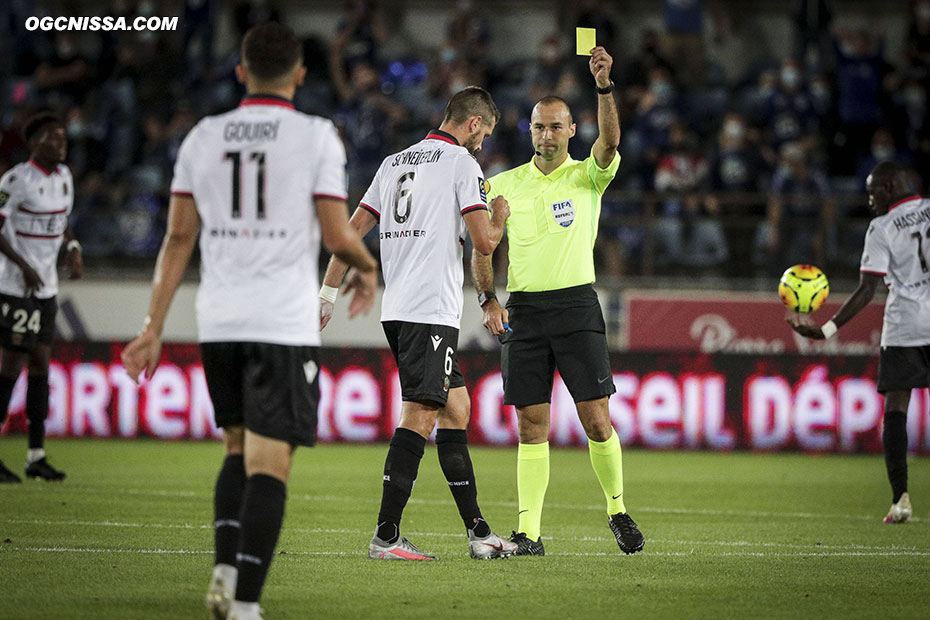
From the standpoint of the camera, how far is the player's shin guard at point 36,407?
37.3ft

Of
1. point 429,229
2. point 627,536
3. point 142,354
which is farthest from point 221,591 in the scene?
point 627,536

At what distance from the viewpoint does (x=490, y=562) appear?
722cm

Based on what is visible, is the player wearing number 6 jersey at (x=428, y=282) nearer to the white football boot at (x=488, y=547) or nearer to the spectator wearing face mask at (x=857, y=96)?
the white football boot at (x=488, y=547)

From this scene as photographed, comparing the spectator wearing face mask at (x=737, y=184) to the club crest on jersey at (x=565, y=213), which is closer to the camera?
the club crest on jersey at (x=565, y=213)

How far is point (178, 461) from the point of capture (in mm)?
13836

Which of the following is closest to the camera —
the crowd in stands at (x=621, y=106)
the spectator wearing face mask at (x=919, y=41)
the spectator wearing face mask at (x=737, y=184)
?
the spectator wearing face mask at (x=737, y=184)

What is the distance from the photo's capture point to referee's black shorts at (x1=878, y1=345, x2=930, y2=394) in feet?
31.9

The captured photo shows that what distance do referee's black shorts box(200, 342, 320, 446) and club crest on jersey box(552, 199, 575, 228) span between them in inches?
114

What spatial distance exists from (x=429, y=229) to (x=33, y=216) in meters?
5.44

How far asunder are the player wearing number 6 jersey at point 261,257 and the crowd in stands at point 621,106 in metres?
11.9

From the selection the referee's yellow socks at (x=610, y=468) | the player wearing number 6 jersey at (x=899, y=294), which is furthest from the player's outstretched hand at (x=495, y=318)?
the player wearing number 6 jersey at (x=899, y=294)

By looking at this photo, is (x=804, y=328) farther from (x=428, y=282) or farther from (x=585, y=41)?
(x=428, y=282)

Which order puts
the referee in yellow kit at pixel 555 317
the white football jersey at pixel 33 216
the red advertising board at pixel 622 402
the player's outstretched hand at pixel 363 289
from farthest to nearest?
1. the red advertising board at pixel 622 402
2. the white football jersey at pixel 33 216
3. the referee in yellow kit at pixel 555 317
4. the player's outstretched hand at pixel 363 289

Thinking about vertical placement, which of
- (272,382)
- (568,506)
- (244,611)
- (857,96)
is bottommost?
(568,506)
